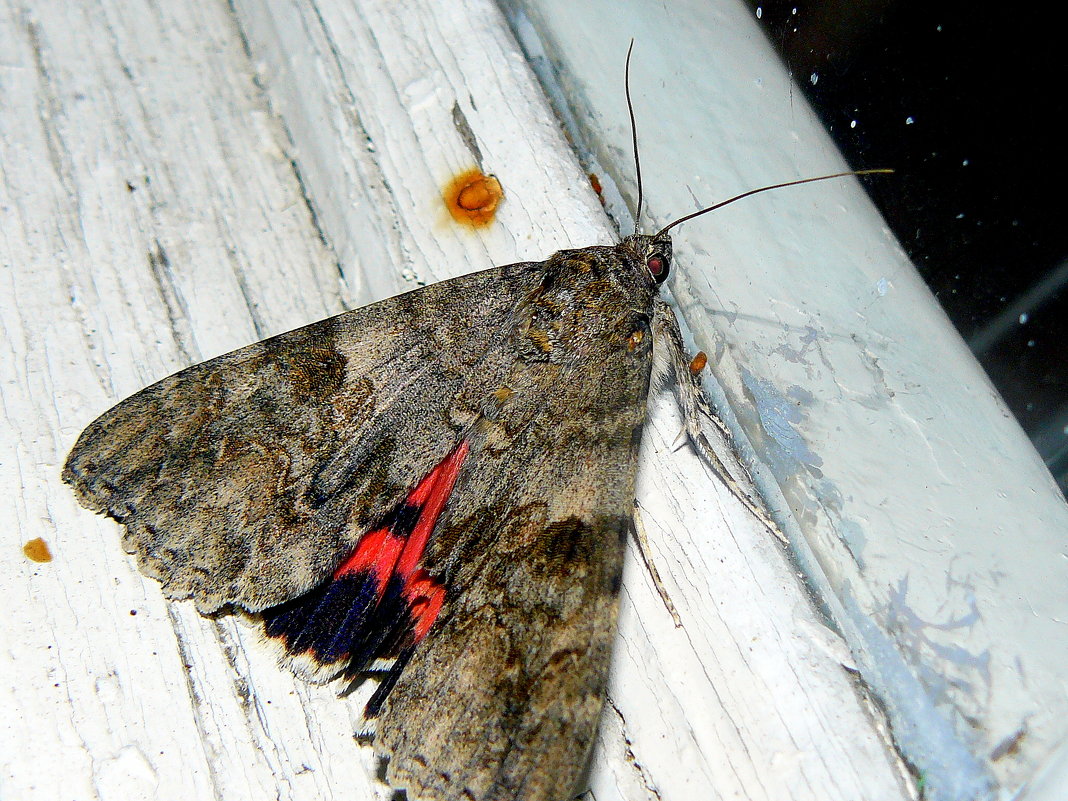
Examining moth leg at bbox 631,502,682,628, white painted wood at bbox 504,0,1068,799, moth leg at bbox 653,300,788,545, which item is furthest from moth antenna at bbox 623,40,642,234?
moth leg at bbox 631,502,682,628

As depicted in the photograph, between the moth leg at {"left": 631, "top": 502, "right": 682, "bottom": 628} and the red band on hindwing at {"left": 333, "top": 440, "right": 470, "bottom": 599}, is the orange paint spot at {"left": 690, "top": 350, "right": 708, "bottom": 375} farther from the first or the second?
the red band on hindwing at {"left": 333, "top": 440, "right": 470, "bottom": 599}

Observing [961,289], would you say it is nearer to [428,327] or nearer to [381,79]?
[428,327]

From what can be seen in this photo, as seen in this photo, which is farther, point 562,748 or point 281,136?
point 281,136

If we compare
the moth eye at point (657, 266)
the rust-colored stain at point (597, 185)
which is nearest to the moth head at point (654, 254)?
the moth eye at point (657, 266)

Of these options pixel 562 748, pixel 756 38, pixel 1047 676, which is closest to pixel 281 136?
pixel 756 38

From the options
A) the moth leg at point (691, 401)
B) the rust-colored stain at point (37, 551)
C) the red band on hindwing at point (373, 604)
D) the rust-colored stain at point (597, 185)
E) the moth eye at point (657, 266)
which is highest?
the rust-colored stain at point (597, 185)

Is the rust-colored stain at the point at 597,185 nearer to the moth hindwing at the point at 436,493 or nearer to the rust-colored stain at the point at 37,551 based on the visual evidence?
the moth hindwing at the point at 436,493
